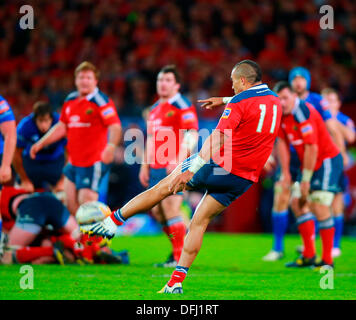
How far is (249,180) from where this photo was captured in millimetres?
6008

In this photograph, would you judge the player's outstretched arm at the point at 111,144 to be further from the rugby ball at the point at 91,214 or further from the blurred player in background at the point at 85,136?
the rugby ball at the point at 91,214

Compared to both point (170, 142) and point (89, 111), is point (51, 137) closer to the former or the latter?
point (89, 111)

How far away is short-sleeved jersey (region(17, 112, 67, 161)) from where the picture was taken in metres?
9.17

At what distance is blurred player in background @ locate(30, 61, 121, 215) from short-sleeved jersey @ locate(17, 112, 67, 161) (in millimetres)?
366

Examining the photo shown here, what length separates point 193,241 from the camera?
5758mm

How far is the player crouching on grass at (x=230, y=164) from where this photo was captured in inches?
227

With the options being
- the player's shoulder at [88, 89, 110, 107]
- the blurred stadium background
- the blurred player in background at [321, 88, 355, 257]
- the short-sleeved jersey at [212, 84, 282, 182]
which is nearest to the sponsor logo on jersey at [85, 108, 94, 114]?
the player's shoulder at [88, 89, 110, 107]

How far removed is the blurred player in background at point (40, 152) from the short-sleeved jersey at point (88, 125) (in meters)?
0.47

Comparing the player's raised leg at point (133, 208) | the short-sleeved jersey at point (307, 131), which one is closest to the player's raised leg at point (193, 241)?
the player's raised leg at point (133, 208)

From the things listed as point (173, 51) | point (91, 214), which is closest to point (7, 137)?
point (91, 214)

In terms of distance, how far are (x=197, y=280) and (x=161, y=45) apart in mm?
12325
